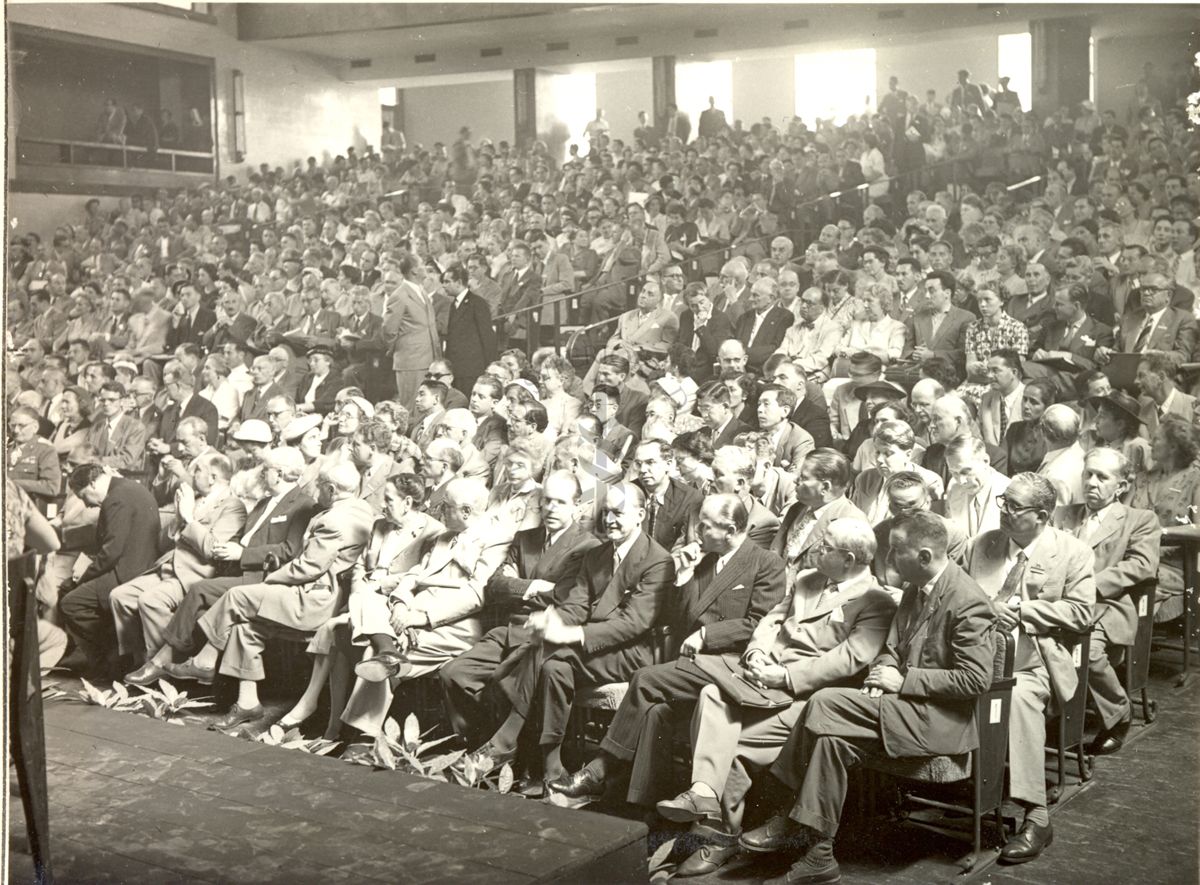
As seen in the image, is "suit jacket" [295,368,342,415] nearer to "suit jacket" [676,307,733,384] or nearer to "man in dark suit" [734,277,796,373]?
"suit jacket" [676,307,733,384]

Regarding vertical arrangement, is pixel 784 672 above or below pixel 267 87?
below

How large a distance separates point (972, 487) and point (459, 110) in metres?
2.64

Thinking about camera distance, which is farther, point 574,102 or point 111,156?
point 111,156

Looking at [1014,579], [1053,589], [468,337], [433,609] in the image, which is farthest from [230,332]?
[1053,589]

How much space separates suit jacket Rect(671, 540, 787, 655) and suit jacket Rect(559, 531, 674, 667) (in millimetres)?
129

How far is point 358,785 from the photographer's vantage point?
476cm

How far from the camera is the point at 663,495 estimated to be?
4.98 metres

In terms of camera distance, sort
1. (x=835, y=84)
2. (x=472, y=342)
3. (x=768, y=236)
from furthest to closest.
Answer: (x=472, y=342), (x=768, y=236), (x=835, y=84)

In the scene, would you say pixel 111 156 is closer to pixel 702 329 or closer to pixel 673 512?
pixel 702 329

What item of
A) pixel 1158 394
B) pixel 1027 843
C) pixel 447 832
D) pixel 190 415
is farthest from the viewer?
pixel 190 415

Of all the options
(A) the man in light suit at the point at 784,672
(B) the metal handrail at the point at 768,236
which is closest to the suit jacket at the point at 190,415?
(B) the metal handrail at the point at 768,236

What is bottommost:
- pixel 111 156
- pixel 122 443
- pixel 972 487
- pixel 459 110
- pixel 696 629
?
pixel 696 629

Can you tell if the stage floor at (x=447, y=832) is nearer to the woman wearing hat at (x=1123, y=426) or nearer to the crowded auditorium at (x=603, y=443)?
the crowded auditorium at (x=603, y=443)

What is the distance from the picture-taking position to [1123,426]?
4.24 m
